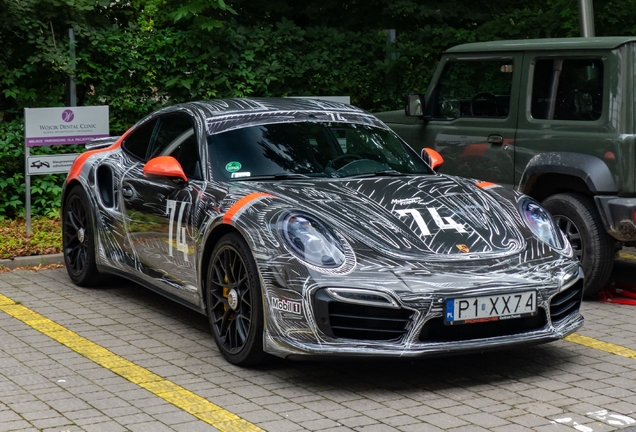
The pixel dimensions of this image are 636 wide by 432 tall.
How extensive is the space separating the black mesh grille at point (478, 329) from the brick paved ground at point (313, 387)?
0.30m

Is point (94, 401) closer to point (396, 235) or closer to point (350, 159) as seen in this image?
point (396, 235)

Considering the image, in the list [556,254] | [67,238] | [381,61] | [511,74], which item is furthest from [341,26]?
[556,254]

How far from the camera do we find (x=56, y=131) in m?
10.6

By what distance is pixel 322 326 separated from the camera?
17.4ft

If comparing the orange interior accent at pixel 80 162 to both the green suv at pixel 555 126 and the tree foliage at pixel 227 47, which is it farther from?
the tree foliage at pixel 227 47

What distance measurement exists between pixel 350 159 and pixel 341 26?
7679mm

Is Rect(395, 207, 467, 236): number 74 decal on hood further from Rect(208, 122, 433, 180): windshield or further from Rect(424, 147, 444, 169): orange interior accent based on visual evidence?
Rect(424, 147, 444, 169): orange interior accent

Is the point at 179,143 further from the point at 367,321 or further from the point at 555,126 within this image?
the point at 555,126

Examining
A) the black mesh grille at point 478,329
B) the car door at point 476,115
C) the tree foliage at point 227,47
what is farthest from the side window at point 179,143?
the tree foliage at point 227,47

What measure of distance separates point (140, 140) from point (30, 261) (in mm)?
2275

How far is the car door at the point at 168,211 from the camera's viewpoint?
6426 mm

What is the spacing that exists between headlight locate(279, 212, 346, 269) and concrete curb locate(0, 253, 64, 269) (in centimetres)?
430

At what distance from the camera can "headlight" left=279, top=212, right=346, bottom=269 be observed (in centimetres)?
543

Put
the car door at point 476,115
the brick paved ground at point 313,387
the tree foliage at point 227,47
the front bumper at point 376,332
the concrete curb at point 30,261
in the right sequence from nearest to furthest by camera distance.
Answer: the brick paved ground at point 313,387 < the front bumper at point 376,332 < the car door at point 476,115 < the concrete curb at point 30,261 < the tree foliage at point 227,47
